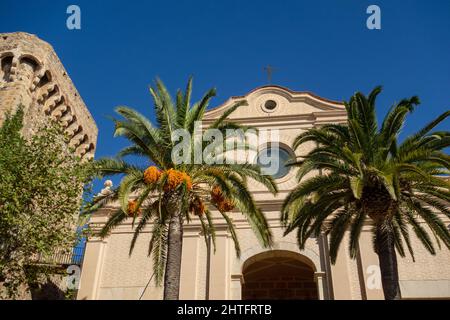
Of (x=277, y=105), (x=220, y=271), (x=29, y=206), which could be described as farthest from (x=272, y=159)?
(x=29, y=206)

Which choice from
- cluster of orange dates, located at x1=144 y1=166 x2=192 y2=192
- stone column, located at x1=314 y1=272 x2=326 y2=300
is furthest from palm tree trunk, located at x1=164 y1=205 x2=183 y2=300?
stone column, located at x1=314 y1=272 x2=326 y2=300

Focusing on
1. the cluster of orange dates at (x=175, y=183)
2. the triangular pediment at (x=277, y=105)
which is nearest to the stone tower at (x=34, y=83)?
the triangular pediment at (x=277, y=105)

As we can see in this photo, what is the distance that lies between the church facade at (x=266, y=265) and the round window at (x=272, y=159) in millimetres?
122

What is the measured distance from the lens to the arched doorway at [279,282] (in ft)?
70.4

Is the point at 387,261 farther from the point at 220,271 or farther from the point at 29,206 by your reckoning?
the point at 29,206

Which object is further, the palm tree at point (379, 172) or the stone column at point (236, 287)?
the stone column at point (236, 287)

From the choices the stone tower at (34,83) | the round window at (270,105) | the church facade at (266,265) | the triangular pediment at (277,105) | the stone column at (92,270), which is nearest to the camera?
the church facade at (266,265)

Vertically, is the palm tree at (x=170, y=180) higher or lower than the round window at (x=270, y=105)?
lower

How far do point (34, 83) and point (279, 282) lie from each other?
53.7ft

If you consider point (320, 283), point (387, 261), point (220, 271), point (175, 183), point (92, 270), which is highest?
point (175, 183)

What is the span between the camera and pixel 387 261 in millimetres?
12383

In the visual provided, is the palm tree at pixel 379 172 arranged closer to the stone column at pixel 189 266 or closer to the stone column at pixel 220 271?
the stone column at pixel 220 271
